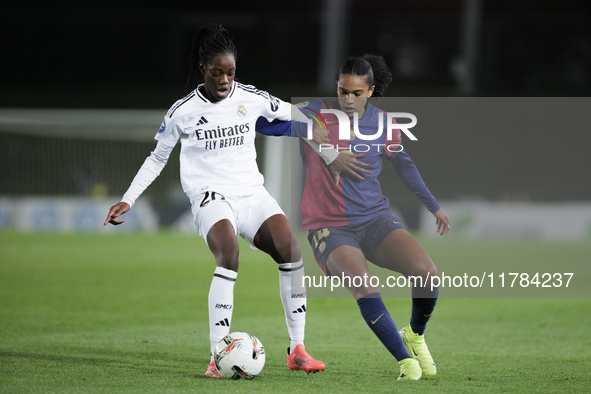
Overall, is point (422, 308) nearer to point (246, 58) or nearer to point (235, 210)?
point (235, 210)

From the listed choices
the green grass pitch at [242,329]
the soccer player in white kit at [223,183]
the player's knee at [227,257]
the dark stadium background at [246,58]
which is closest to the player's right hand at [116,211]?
the soccer player in white kit at [223,183]

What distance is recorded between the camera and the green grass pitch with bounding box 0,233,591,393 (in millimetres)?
4340

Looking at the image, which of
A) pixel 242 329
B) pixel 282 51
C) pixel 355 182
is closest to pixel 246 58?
pixel 282 51

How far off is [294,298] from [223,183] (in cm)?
89

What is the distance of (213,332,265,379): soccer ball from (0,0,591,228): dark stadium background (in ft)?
58.5

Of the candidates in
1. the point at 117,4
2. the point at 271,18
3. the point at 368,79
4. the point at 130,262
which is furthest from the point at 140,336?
the point at 117,4

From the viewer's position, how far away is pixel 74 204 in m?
20.6

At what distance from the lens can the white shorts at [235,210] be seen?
4.64 m

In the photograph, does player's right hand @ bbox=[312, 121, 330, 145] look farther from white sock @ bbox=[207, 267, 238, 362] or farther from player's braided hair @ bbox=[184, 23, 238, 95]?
white sock @ bbox=[207, 267, 238, 362]

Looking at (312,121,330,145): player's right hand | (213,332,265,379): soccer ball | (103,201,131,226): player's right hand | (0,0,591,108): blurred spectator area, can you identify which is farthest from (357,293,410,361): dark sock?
(0,0,591,108): blurred spectator area

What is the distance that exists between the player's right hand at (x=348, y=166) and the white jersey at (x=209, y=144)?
0.55 m

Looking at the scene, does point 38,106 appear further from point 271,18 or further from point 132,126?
point 271,18

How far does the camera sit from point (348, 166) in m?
4.71

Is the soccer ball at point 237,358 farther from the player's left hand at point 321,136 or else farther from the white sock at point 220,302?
the player's left hand at point 321,136
